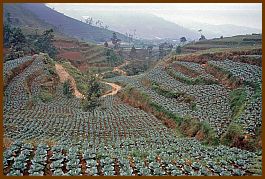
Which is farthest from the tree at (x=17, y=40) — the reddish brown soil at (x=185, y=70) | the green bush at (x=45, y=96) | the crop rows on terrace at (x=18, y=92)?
the reddish brown soil at (x=185, y=70)

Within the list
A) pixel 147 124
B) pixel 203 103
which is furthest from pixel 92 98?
pixel 203 103

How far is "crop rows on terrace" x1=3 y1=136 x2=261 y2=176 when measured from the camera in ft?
43.9

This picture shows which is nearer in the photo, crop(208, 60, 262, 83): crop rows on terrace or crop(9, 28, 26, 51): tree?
crop(208, 60, 262, 83): crop rows on terrace

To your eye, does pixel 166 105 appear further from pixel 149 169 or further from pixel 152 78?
pixel 149 169

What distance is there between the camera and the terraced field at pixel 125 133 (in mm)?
13938

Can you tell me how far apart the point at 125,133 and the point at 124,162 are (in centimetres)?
975

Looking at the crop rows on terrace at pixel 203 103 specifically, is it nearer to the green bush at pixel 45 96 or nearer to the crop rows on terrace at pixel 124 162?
the crop rows on terrace at pixel 124 162

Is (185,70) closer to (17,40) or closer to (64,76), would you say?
(64,76)

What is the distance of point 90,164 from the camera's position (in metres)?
14.0

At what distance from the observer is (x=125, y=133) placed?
943 inches

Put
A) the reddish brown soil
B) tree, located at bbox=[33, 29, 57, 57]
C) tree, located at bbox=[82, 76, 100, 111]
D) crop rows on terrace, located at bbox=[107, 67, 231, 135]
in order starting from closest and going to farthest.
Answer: crop rows on terrace, located at bbox=[107, 67, 231, 135] → tree, located at bbox=[82, 76, 100, 111] → the reddish brown soil → tree, located at bbox=[33, 29, 57, 57]

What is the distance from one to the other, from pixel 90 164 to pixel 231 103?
56.0 ft

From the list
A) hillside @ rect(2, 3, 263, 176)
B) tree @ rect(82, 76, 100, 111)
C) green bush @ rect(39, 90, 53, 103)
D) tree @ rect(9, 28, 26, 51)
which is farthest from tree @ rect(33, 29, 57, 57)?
tree @ rect(82, 76, 100, 111)

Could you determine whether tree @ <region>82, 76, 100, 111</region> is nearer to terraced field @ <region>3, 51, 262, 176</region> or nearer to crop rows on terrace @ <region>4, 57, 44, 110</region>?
terraced field @ <region>3, 51, 262, 176</region>
